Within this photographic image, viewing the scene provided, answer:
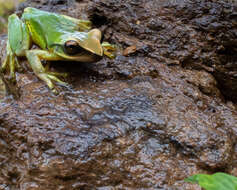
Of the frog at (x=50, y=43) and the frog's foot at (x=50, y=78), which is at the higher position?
the frog at (x=50, y=43)

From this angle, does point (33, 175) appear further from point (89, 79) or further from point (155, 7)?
point (155, 7)

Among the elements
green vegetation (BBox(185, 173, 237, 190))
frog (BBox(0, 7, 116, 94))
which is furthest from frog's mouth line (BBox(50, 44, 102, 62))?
green vegetation (BBox(185, 173, 237, 190))

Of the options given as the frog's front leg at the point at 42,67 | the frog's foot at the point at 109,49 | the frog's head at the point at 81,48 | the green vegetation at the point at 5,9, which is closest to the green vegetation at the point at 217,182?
the frog's head at the point at 81,48

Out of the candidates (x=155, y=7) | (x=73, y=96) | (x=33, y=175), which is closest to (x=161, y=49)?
(x=155, y=7)

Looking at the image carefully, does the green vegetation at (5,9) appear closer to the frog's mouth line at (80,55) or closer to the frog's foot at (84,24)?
the frog's foot at (84,24)

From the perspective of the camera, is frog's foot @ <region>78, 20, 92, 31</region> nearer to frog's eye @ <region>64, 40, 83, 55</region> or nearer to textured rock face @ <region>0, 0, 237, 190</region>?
textured rock face @ <region>0, 0, 237, 190</region>

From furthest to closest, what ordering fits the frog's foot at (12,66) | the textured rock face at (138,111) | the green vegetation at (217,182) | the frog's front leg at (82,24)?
the frog's front leg at (82,24) → the frog's foot at (12,66) → the textured rock face at (138,111) → the green vegetation at (217,182)

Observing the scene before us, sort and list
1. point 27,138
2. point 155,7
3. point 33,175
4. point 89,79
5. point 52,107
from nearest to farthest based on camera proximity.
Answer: point 33,175 → point 27,138 → point 52,107 → point 89,79 → point 155,7
